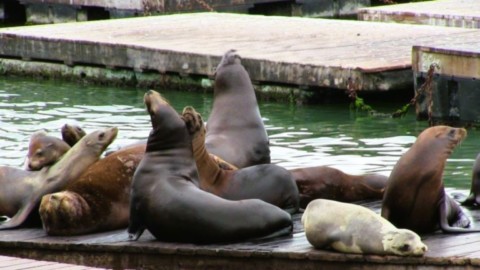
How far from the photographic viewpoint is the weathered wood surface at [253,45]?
14.3 metres

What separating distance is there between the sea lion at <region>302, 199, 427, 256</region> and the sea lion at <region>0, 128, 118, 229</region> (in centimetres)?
179

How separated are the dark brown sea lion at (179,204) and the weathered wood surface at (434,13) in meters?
10.1

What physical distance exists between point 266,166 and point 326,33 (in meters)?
9.03

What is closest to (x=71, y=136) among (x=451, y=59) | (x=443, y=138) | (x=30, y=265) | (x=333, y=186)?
(x=333, y=186)

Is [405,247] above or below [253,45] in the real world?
above

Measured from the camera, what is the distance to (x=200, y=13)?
65.0 ft

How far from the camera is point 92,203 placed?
798 cm

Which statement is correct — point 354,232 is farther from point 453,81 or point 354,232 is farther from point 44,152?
point 453,81

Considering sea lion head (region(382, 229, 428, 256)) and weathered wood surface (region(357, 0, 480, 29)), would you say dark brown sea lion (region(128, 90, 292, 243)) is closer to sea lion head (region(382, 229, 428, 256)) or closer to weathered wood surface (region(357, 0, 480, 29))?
sea lion head (region(382, 229, 428, 256))

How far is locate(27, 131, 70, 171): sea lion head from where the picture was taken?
28.4 ft

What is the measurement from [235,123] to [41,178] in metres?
1.45

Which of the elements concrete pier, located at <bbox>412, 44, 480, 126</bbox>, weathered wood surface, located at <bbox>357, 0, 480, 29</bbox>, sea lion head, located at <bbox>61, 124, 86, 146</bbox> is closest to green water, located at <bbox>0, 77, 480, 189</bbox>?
concrete pier, located at <bbox>412, 44, 480, 126</bbox>

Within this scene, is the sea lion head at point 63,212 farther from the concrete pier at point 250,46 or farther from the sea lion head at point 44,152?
the concrete pier at point 250,46

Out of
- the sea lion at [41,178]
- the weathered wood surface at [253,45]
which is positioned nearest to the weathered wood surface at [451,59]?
the weathered wood surface at [253,45]
